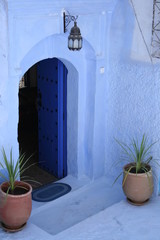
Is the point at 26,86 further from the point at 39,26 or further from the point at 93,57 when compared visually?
the point at 39,26

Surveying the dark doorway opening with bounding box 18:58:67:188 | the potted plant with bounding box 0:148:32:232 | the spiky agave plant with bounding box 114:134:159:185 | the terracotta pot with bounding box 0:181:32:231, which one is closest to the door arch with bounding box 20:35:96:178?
the dark doorway opening with bounding box 18:58:67:188

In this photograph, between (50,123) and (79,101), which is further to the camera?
(50,123)

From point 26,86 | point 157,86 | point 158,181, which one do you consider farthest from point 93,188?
point 26,86

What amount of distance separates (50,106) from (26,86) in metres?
4.28

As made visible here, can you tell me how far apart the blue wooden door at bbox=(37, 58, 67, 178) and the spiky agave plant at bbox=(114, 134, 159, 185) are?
1.25 m

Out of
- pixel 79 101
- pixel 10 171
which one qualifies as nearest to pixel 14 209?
pixel 10 171

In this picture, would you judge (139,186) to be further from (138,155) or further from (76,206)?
(76,206)

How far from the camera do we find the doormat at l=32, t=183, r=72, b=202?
8.13m

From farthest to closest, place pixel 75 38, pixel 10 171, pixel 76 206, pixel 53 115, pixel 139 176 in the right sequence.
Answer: pixel 53 115
pixel 76 206
pixel 139 176
pixel 75 38
pixel 10 171

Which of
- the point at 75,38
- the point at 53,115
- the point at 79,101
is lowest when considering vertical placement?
the point at 53,115

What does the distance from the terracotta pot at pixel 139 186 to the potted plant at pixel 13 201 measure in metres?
1.66

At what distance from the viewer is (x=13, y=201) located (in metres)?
6.52

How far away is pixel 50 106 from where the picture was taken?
8.77 metres

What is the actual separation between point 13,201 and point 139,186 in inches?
81.5
